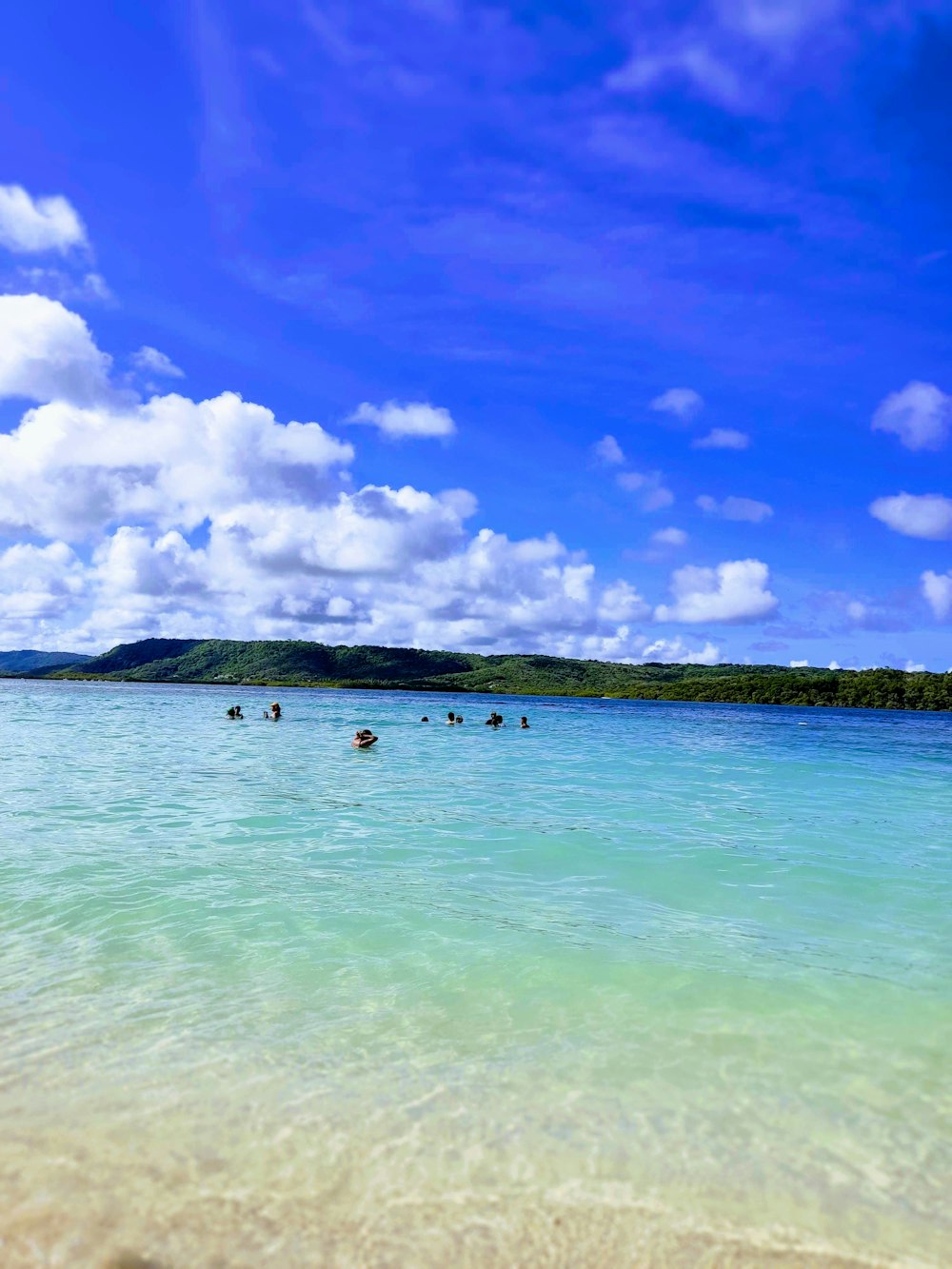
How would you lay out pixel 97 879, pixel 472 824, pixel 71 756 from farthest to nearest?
pixel 71 756, pixel 472 824, pixel 97 879

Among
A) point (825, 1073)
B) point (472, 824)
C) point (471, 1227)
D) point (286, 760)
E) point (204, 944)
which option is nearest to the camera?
point (471, 1227)

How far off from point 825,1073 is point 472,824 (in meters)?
9.93

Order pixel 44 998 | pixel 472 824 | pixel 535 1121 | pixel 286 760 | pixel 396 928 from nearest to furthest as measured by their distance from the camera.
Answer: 1. pixel 535 1121
2. pixel 44 998
3. pixel 396 928
4. pixel 472 824
5. pixel 286 760

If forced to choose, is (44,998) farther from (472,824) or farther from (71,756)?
(71,756)

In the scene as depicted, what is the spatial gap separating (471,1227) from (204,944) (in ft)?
15.7

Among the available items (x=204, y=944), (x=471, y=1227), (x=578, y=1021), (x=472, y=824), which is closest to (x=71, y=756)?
(x=472, y=824)

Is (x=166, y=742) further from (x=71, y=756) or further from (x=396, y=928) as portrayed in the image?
(x=396, y=928)

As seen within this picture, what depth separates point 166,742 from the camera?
100ft

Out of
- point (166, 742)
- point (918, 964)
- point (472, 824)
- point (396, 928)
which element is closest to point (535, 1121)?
point (396, 928)

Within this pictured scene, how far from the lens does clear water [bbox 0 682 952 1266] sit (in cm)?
378

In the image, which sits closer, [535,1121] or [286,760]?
[535,1121]

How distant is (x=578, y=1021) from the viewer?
6.17 metres

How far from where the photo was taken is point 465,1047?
5645mm

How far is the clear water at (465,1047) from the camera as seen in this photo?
12.4 ft
